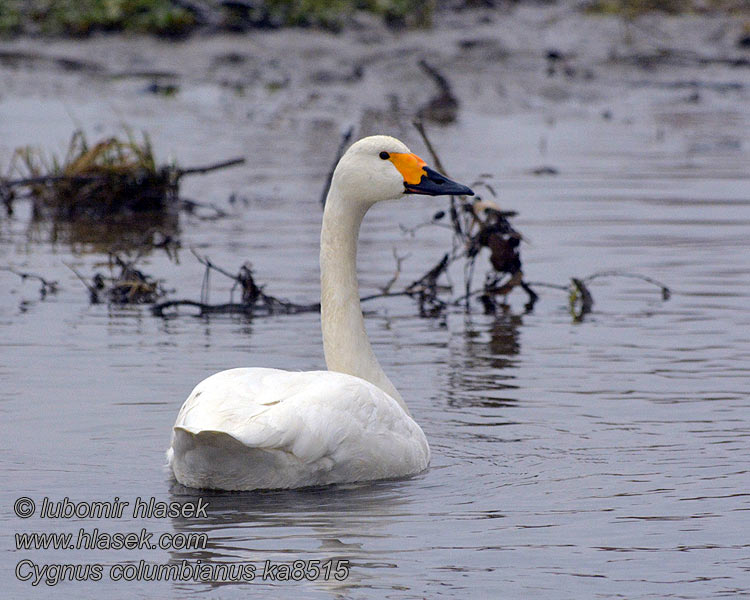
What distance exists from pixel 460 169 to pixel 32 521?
38.9ft

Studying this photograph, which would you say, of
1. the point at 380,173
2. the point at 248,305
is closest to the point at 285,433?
the point at 380,173

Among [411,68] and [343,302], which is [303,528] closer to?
[343,302]

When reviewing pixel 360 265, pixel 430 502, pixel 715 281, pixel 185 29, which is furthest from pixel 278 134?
pixel 430 502

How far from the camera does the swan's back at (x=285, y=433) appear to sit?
616 centimetres

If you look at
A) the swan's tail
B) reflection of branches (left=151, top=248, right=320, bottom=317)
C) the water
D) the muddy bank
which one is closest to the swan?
the swan's tail

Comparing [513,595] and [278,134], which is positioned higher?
[278,134]

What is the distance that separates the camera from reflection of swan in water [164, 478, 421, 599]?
548 centimetres

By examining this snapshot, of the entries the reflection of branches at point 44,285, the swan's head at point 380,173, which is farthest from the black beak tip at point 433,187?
the reflection of branches at point 44,285

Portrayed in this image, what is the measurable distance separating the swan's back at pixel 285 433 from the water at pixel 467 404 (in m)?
0.09

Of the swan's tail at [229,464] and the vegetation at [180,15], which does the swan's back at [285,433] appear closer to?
the swan's tail at [229,464]

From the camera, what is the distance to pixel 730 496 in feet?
21.4

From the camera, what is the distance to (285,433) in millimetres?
6152

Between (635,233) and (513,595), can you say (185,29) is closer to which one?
(635,233)

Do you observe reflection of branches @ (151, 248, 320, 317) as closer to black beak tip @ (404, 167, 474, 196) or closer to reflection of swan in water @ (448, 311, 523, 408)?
reflection of swan in water @ (448, 311, 523, 408)
